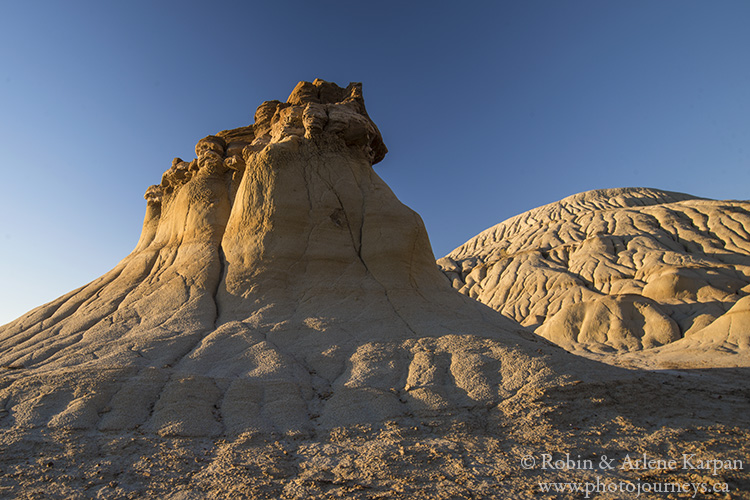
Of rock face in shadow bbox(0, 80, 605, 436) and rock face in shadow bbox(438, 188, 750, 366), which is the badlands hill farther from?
rock face in shadow bbox(438, 188, 750, 366)

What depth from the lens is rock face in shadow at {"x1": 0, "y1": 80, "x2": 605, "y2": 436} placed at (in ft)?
20.7

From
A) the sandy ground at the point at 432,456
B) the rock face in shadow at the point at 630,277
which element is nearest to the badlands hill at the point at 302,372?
the sandy ground at the point at 432,456

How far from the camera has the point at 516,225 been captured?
56250mm

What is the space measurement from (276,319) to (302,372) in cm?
206

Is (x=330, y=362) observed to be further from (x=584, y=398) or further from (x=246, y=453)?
(x=584, y=398)

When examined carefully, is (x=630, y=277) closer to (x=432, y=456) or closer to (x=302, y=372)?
(x=302, y=372)

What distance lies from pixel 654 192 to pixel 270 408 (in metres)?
62.0

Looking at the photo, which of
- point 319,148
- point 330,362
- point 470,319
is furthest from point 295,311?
point 319,148

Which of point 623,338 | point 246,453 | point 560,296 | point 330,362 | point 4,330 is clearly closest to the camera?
point 246,453

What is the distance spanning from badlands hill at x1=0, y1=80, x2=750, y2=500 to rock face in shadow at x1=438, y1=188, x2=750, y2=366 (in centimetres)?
1287

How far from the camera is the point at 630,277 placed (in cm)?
3130

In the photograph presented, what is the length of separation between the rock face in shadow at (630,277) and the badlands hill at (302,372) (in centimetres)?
1287

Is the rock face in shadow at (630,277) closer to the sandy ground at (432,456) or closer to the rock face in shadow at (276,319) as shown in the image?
the sandy ground at (432,456)

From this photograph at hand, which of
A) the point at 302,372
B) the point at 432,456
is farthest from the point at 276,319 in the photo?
the point at 432,456
